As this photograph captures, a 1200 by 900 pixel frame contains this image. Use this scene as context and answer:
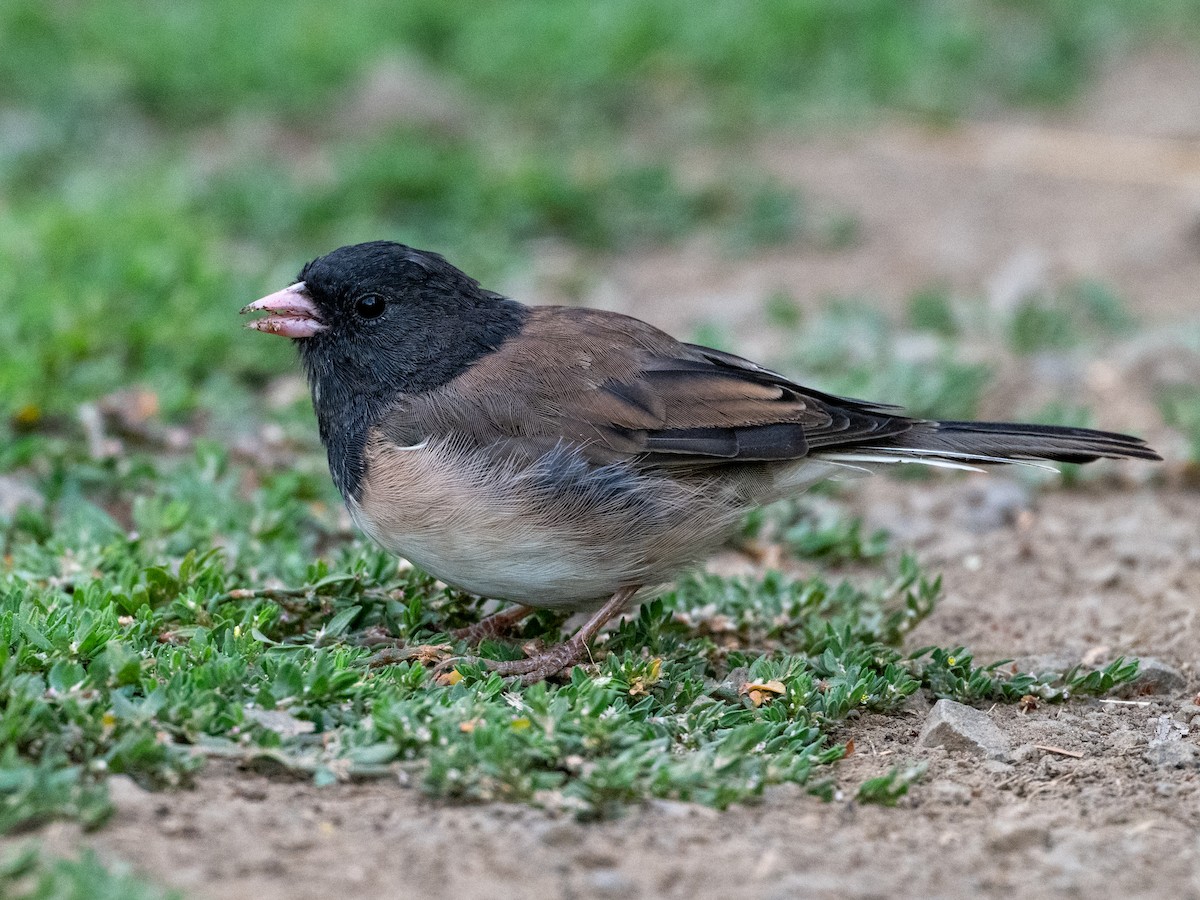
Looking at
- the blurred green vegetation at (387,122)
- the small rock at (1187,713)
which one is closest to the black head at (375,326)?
the blurred green vegetation at (387,122)

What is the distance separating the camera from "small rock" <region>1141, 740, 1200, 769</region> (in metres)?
3.49

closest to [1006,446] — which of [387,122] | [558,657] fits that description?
[558,657]

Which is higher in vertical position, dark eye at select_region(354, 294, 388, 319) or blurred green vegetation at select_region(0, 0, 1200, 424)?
blurred green vegetation at select_region(0, 0, 1200, 424)

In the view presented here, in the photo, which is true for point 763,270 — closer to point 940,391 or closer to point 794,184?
point 794,184

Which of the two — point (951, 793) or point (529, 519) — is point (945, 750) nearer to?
point (951, 793)

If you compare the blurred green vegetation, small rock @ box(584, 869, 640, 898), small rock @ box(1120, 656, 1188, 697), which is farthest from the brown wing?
the blurred green vegetation

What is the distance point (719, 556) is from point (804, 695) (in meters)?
1.48

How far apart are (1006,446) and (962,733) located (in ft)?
2.84

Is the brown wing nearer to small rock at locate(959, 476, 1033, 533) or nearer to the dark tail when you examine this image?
the dark tail

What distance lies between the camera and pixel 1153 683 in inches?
157

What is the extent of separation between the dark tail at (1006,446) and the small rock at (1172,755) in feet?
2.57

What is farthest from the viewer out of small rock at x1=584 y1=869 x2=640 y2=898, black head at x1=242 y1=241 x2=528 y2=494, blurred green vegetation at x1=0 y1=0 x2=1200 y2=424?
A: blurred green vegetation at x1=0 y1=0 x2=1200 y2=424

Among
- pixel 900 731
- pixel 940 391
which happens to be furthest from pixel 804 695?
pixel 940 391

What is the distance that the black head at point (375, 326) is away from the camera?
4145 mm
